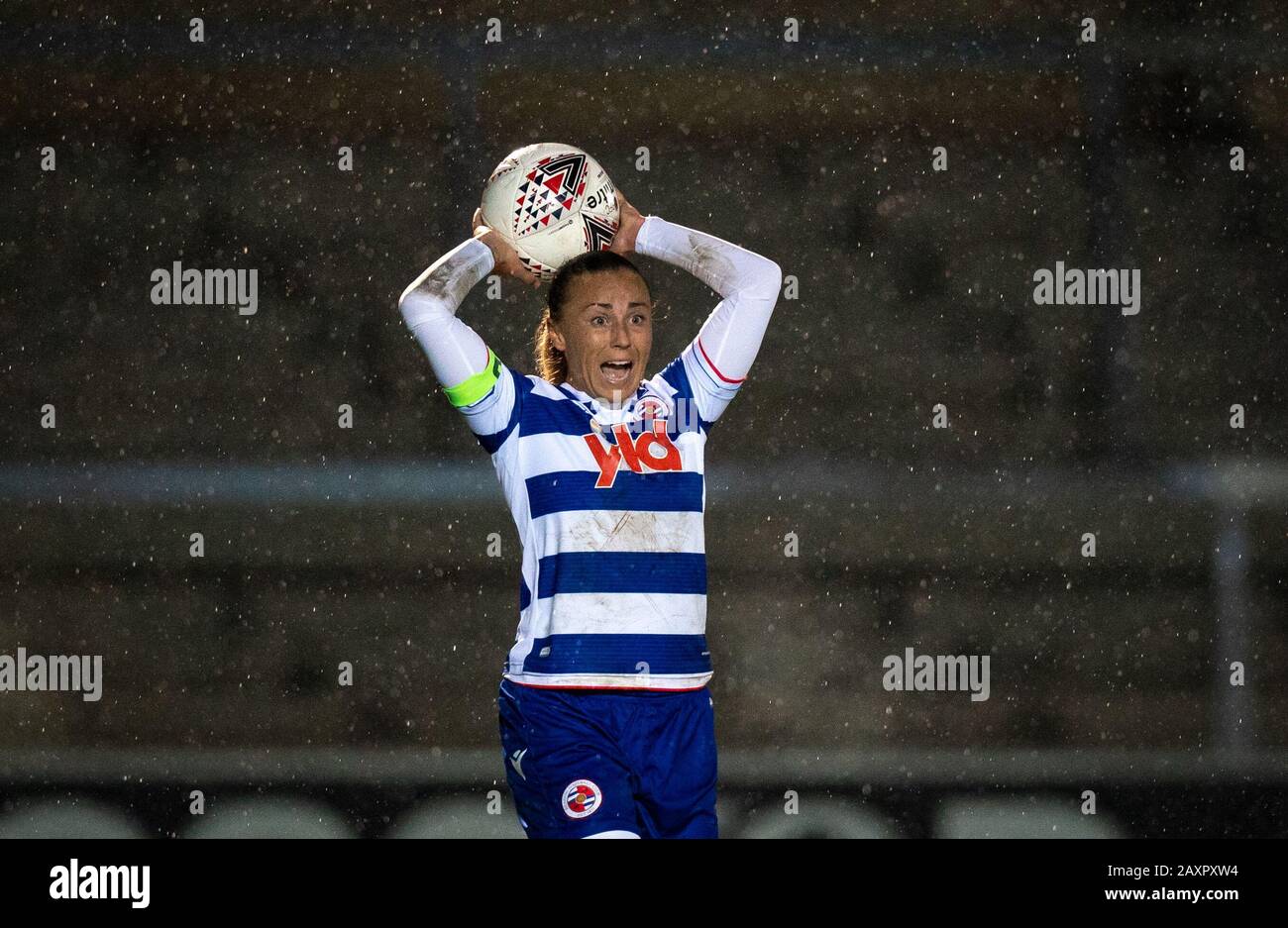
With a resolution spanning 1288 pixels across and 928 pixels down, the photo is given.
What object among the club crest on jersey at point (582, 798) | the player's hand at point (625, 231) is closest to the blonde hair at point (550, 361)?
the player's hand at point (625, 231)

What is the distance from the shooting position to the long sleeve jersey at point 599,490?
249 cm

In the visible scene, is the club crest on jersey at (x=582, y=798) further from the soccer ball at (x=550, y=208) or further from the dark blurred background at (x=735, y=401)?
the dark blurred background at (x=735, y=401)

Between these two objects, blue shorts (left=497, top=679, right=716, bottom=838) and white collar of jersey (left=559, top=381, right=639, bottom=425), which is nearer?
blue shorts (left=497, top=679, right=716, bottom=838)

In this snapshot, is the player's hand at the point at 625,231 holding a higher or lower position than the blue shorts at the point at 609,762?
higher

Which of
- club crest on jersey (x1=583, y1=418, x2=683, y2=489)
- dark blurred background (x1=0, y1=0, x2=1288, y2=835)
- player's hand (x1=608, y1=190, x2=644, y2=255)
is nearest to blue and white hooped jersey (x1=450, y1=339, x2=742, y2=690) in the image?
club crest on jersey (x1=583, y1=418, x2=683, y2=489)

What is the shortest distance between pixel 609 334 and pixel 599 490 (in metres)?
0.29

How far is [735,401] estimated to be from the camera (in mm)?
4625

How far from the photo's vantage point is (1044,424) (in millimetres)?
4625

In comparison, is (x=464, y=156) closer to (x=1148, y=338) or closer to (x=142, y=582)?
(x=142, y=582)

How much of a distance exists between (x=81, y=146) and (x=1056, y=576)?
321cm

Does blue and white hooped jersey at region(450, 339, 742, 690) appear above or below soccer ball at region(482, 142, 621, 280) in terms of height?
below

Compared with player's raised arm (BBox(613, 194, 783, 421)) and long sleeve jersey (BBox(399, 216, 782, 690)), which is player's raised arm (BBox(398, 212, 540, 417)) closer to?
long sleeve jersey (BBox(399, 216, 782, 690))

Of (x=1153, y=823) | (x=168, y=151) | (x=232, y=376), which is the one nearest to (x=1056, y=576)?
(x=1153, y=823)

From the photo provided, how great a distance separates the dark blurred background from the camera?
458 cm
